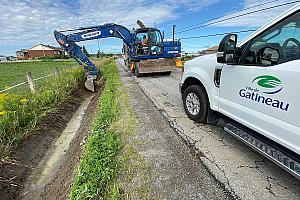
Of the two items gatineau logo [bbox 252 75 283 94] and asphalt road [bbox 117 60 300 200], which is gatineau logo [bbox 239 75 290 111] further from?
asphalt road [bbox 117 60 300 200]

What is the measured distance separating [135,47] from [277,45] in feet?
32.5

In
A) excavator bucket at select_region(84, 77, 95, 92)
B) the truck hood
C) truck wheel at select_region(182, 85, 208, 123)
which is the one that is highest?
the truck hood

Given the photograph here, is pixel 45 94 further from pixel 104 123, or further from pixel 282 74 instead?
pixel 282 74

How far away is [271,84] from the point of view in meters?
2.39

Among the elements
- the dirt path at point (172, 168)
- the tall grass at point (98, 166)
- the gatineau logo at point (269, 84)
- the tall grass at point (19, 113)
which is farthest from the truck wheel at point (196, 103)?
the tall grass at point (19, 113)

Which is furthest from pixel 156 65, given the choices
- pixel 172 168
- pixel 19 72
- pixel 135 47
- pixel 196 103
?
pixel 19 72

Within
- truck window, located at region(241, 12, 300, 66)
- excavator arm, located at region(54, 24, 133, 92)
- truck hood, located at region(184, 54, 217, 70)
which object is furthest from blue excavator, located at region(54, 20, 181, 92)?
truck window, located at region(241, 12, 300, 66)

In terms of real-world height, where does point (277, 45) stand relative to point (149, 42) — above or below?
below

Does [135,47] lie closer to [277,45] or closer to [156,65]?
[156,65]

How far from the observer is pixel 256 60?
2.74 metres

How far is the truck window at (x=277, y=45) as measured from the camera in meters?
2.37

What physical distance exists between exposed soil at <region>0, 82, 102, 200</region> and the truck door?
2865mm

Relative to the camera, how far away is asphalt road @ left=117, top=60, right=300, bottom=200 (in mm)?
2457

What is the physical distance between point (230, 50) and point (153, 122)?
93.2 inches
